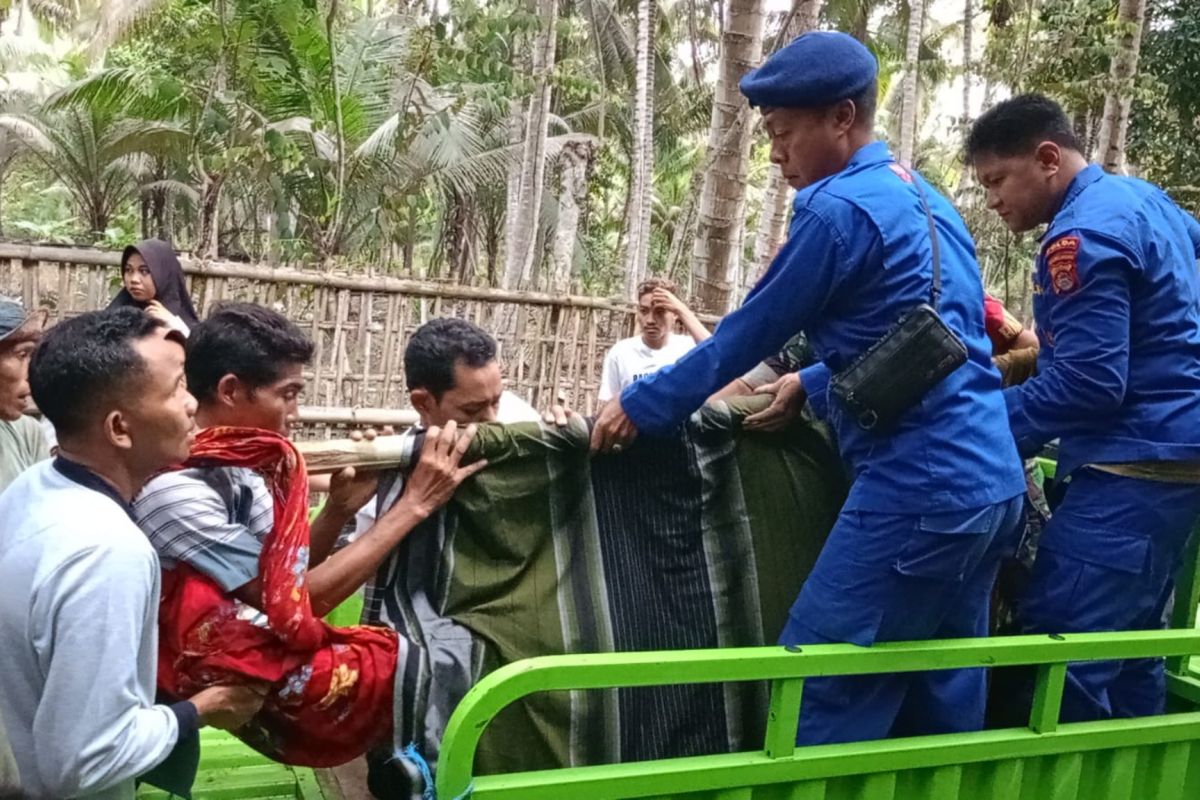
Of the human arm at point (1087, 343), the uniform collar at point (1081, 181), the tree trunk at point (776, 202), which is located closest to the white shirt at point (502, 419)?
the human arm at point (1087, 343)

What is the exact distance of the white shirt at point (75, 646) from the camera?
1.37 meters

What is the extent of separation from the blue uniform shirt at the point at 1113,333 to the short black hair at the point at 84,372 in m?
1.90

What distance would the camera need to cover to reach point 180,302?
5.06 meters

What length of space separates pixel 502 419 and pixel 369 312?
13.9 ft

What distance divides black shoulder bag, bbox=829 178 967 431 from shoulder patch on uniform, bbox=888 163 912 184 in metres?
0.12

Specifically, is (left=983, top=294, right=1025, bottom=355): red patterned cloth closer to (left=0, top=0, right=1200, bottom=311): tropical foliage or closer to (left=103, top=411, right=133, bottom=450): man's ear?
(left=103, top=411, right=133, bottom=450): man's ear

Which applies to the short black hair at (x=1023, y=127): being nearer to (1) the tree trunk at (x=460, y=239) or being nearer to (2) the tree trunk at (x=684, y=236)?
(2) the tree trunk at (x=684, y=236)

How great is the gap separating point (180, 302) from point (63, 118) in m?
13.8

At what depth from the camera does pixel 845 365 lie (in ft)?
6.97

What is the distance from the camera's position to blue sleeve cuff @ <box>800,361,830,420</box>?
234 cm

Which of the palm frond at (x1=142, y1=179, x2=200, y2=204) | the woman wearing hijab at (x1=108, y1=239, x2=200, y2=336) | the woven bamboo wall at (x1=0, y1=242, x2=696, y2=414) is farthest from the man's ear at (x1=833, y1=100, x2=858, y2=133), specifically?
the palm frond at (x1=142, y1=179, x2=200, y2=204)

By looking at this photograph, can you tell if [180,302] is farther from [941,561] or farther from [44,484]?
[941,561]

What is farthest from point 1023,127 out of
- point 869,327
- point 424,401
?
point 424,401

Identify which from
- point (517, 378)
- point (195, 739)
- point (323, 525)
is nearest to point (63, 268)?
point (517, 378)
